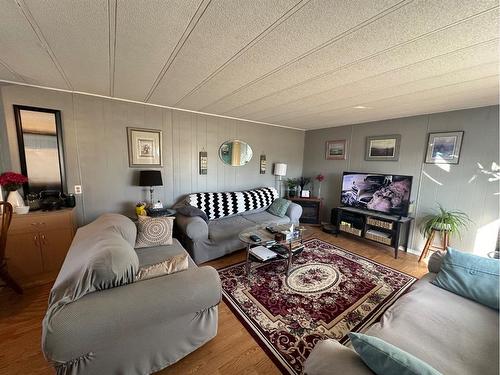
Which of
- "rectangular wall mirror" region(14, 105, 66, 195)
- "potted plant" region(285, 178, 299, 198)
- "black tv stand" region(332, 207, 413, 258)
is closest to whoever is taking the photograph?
"rectangular wall mirror" region(14, 105, 66, 195)

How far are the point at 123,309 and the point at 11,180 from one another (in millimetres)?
2143

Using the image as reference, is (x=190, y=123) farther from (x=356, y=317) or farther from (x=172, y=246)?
(x=356, y=317)

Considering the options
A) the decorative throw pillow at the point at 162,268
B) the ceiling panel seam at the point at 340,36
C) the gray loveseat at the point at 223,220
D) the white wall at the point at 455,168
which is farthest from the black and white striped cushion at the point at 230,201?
the ceiling panel seam at the point at 340,36

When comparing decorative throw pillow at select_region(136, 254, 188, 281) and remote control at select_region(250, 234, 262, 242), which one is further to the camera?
remote control at select_region(250, 234, 262, 242)

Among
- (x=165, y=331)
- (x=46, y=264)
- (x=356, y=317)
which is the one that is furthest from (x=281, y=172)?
(x=46, y=264)

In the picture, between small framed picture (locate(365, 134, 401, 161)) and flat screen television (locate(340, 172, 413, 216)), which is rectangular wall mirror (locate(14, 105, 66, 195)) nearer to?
flat screen television (locate(340, 172, 413, 216))

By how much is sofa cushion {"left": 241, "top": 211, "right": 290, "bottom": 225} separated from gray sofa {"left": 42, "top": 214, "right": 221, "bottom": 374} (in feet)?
6.36

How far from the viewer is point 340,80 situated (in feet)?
A: 6.33

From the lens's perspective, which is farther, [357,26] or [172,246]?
[172,246]

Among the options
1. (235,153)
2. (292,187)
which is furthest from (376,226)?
(235,153)

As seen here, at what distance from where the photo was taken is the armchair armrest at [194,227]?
2.66 meters

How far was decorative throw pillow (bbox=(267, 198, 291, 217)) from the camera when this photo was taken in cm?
379

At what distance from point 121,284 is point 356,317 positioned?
1996mm

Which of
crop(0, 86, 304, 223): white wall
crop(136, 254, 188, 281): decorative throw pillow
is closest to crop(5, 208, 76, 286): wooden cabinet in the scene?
crop(0, 86, 304, 223): white wall
